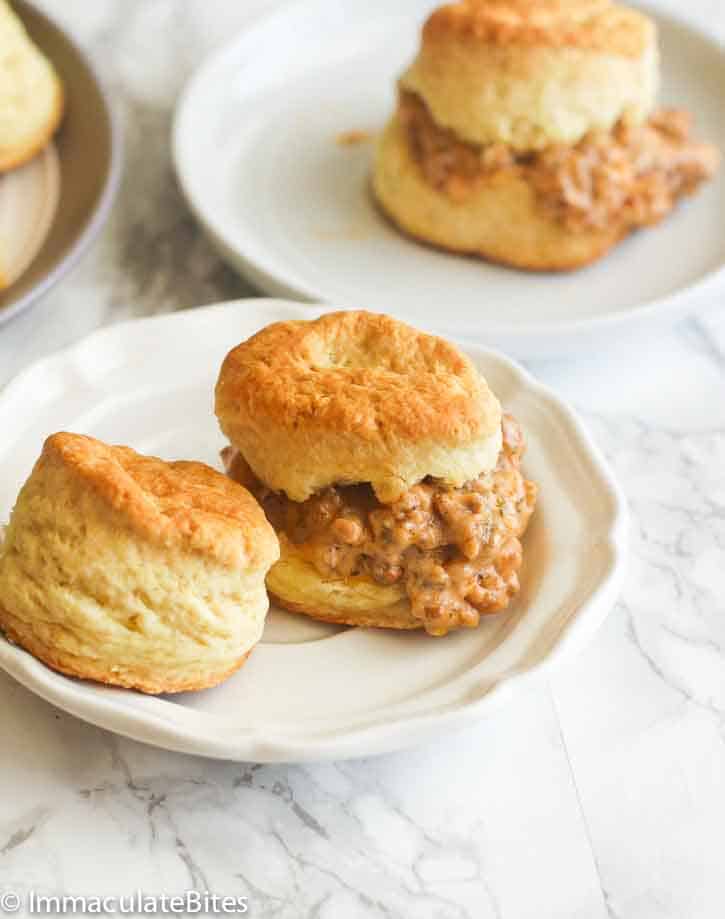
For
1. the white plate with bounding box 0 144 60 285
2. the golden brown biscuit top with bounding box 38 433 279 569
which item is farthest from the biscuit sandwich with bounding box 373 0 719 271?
the golden brown biscuit top with bounding box 38 433 279 569

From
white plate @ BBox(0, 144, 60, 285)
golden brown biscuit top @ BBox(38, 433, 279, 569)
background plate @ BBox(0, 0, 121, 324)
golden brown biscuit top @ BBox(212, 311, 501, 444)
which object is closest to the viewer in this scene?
golden brown biscuit top @ BBox(38, 433, 279, 569)

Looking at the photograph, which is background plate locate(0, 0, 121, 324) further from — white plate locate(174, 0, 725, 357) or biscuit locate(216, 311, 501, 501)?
biscuit locate(216, 311, 501, 501)

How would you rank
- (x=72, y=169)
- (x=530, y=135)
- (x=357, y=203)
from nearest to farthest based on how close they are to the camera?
(x=530, y=135) < (x=72, y=169) < (x=357, y=203)

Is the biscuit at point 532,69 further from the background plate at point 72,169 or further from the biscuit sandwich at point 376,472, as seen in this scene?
the biscuit sandwich at point 376,472

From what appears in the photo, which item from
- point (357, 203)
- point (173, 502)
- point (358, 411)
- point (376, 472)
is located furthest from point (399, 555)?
point (357, 203)

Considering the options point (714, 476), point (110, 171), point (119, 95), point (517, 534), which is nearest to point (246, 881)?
point (517, 534)

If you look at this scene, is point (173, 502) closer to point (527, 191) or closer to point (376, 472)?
point (376, 472)

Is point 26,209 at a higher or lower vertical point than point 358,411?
lower
